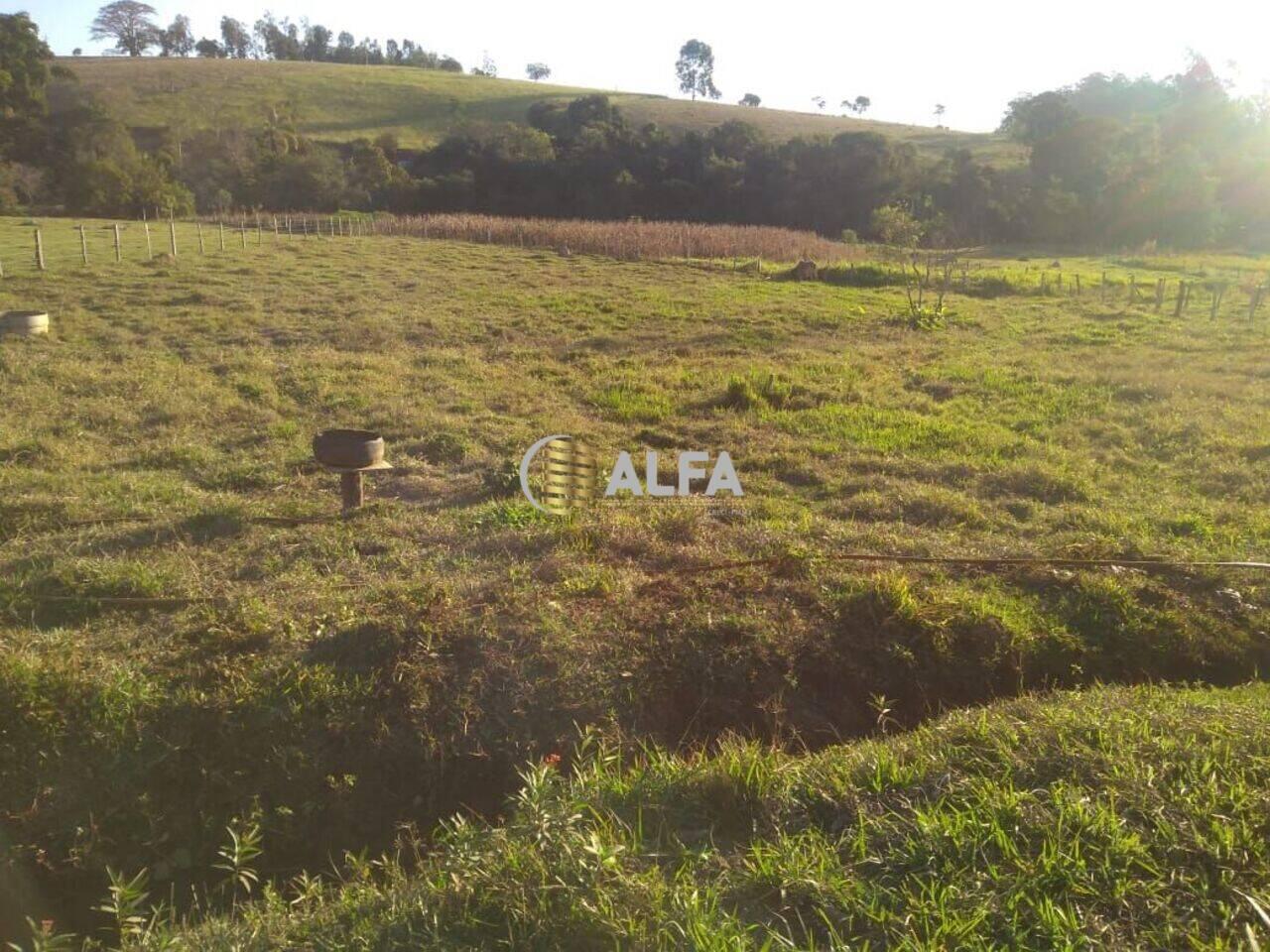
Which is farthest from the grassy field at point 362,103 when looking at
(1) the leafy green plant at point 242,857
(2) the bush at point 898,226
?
(1) the leafy green plant at point 242,857

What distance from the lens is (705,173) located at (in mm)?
43469

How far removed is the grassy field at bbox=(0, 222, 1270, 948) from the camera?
2371 mm

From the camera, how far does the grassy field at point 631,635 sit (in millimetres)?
2371

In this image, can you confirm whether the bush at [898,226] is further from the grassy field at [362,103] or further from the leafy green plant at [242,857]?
the grassy field at [362,103]

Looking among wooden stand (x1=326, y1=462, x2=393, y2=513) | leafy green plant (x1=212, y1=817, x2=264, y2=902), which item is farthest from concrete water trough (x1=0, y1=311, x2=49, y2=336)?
leafy green plant (x1=212, y1=817, x2=264, y2=902)

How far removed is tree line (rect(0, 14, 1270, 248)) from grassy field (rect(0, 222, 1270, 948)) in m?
30.5

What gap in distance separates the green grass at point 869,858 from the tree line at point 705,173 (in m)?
34.9

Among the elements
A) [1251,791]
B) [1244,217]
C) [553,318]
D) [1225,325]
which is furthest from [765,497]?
[1244,217]

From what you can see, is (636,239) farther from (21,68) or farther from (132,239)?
(21,68)

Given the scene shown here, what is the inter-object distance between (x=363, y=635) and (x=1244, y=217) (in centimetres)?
4674

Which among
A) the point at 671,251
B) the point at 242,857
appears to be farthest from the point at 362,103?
the point at 242,857

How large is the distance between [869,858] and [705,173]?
44483 millimetres

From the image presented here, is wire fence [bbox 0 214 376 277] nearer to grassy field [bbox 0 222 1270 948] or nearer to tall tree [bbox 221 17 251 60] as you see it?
grassy field [bbox 0 222 1270 948]

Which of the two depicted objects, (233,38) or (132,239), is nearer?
(132,239)
